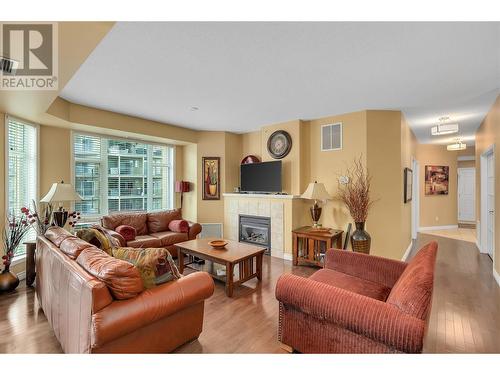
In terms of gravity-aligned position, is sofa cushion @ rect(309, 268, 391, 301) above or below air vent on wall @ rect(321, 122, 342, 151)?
below

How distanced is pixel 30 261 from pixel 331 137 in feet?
15.4

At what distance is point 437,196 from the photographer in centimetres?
692

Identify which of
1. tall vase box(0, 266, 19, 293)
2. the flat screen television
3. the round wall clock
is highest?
the round wall clock

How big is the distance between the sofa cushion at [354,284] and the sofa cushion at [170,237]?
2.57m

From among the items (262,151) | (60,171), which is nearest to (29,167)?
(60,171)

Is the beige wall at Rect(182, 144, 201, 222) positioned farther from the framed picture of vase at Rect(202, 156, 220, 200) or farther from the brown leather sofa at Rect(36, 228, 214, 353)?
the brown leather sofa at Rect(36, 228, 214, 353)

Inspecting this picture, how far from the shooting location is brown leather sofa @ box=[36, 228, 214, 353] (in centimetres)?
139

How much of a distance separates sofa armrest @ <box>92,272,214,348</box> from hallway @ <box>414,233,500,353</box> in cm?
187

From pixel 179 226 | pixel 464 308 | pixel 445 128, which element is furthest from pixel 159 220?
pixel 445 128

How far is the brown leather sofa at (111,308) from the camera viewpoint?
1.39 metres

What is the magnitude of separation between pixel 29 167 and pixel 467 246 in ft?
26.7

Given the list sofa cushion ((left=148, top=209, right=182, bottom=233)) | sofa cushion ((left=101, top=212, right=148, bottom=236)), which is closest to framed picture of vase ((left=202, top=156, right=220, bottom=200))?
sofa cushion ((left=148, top=209, right=182, bottom=233))

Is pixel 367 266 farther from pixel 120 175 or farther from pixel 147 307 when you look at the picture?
pixel 120 175

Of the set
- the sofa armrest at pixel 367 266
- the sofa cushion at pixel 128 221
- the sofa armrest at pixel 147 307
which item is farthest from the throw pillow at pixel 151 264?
the sofa cushion at pixel 128 221
